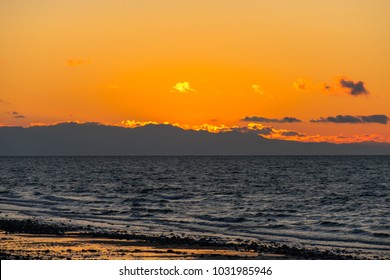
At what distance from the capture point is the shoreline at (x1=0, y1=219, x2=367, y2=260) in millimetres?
26312

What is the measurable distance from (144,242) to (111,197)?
3838 centimetres

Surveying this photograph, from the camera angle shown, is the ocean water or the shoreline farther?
the ocean water

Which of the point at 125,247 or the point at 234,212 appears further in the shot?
the point at 234,212

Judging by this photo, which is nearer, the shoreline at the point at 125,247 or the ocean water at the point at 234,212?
the shoreline at the point at 125,247

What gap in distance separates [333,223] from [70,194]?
121ft

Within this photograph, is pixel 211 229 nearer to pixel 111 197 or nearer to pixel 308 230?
pixel 308 230

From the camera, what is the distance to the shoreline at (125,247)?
26312 mm

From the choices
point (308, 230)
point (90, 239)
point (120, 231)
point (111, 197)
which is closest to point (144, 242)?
point (90, 239)

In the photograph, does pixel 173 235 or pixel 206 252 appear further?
pixel 173 235

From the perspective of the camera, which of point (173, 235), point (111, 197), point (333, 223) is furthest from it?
point (111, 197)

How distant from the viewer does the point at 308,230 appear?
40.1 meters

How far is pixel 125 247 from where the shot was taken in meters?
28.9
